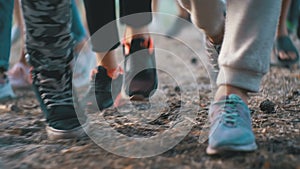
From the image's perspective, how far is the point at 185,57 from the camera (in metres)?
3.90

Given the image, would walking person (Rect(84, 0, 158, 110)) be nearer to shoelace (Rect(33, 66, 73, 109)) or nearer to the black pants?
the black pants

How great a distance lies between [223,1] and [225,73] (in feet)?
1.32

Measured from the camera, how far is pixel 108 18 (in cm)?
208

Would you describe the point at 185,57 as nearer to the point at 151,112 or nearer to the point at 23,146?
the point at 151,112

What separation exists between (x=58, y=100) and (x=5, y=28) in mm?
749

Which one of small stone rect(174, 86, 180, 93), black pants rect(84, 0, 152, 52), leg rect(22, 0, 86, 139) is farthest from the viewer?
small stone rect(174, 86, 180, 93)

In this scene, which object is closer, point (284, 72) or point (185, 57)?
point (284, 72)

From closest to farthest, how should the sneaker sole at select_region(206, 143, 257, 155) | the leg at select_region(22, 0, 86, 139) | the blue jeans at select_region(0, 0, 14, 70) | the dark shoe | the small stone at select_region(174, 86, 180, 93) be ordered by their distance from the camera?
the sneaker sole at select_region(206, 143, 257, 155) → the leg at select_region(22, 0, 86, 139) → the blue jeans at select_region(0, 0, 14, 70) → the small stone at select_region(174, 86, 180, 93) → the dark shoe

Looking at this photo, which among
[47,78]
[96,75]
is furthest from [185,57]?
[47,78]

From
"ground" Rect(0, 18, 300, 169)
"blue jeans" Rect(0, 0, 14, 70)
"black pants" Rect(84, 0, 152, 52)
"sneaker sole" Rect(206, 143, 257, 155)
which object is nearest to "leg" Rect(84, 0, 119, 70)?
"black pants" Rect(84, 0, 152, 52)

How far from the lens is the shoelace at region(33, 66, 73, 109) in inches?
62.7

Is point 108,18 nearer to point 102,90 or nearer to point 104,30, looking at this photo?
point 104,30

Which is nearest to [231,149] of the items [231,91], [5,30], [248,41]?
[231,91]

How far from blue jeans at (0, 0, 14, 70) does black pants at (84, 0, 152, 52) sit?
372 mm
